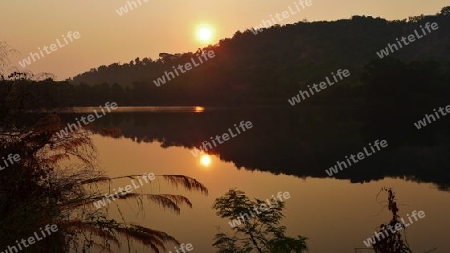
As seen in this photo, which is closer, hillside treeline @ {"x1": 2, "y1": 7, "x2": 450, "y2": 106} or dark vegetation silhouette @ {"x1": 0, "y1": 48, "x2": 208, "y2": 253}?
dark vegetation silhouette @ {"x1": 0, "y1": 48, "x2": 208, "y2": 253}

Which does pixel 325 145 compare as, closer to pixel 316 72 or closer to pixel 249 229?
pixel 249 229

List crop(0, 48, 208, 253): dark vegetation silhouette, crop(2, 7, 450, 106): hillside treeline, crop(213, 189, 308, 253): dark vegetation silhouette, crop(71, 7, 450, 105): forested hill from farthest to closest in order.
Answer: crop(71, 7, 450, 105): forested hill
crop(2, 7, 450, 106): hillside treeline
crop(213, 189, 308, 253): dark vegetation silhouette
crop(0, 48, 208, 253): dark vegetation silhouette

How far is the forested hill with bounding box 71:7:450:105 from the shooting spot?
115562mm

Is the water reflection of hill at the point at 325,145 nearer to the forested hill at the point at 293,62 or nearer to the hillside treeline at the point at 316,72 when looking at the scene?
the hillside treeline at the point at 316,72

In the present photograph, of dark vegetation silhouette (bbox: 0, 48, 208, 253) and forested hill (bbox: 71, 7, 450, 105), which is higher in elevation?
forested hill (bbox: 71, 7, 450, 105)

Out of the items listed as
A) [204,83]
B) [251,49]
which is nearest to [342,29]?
[251,49]

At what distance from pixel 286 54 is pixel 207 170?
154 m

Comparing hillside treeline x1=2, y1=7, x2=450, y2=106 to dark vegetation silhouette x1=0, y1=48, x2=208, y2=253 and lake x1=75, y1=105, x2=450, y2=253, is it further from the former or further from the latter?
lake x1=75, y1=105, x2=450, y2=253

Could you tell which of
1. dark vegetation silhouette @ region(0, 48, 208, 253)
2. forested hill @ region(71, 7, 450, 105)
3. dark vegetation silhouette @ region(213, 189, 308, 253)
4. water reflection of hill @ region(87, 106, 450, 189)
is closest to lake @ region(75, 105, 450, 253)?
water reflection of hill @ region(87, 106, 450, 189)

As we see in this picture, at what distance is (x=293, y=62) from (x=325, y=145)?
4723 inches

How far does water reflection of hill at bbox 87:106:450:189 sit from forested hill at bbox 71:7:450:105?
45.2 meters

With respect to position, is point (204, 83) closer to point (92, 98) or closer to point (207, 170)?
point (92, 98)

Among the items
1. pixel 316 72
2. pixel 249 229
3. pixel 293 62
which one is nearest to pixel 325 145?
pixel 249 229

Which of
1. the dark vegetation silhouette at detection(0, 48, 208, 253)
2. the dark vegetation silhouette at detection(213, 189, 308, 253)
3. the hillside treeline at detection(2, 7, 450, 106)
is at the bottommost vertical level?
the dark vegetation silhouette at detection(213, 189, 308, 253)
